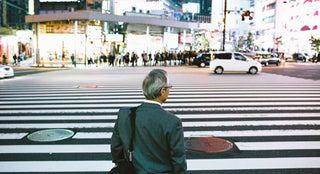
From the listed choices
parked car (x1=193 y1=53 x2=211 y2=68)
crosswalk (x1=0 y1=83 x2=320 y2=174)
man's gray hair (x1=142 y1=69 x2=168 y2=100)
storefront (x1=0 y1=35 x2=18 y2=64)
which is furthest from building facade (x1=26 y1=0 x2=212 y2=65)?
man's gray hair (x1=142 y1=69 x2=168 y2=100)

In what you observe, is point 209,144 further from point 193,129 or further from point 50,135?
point 50,135

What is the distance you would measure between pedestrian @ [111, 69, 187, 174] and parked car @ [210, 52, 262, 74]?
21183mm

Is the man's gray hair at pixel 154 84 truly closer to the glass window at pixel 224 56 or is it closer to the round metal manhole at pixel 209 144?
the round metal manhole at pixel 209 144

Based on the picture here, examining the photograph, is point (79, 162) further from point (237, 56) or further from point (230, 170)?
point (237, 56)

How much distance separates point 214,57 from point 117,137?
21607 mm

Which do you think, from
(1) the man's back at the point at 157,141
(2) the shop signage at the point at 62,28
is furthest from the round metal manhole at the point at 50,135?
(2) the shop signage at the point at 62,28

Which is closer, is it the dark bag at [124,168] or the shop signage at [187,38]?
the dark bag at [124,168]

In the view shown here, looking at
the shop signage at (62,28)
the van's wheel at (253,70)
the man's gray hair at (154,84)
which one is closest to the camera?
the man's gray hair at (154,84)

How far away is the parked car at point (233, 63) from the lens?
22.7m

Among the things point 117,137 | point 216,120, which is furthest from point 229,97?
point 117,137

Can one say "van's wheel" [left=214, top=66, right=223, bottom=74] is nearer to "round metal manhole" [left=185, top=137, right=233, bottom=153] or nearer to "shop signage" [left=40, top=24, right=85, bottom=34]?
"round metal manhole" [left=185, top=137, right=233, bottom=153]

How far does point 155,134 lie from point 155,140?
0.15ft

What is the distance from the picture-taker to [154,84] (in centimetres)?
215

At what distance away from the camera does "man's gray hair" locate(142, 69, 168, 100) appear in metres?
2.13
